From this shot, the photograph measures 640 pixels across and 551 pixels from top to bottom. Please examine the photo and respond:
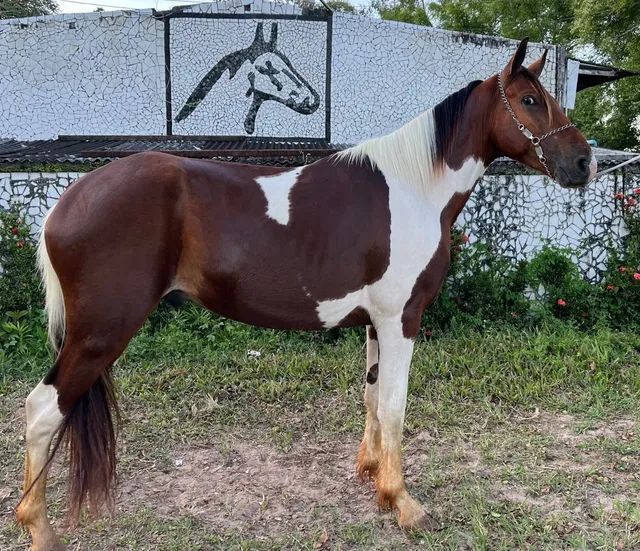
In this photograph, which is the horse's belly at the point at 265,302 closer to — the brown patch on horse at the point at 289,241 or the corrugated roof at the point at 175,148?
the brown patch on horse at the point at 289,241

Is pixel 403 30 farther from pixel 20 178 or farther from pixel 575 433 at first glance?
pixel 575 433

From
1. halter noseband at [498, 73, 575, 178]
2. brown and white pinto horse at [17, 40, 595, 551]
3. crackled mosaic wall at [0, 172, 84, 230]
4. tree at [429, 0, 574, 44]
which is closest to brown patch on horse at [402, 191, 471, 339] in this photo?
brown and white pinto horse at [17, 40, 595, 551]

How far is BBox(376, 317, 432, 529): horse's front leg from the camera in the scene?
248cm

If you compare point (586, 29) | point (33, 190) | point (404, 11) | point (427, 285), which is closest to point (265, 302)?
point (427, 285)

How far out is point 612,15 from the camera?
1236 cm

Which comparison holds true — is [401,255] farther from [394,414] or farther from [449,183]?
[394,414]

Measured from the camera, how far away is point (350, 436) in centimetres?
338

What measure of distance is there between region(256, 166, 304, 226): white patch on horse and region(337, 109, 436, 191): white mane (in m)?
0.32

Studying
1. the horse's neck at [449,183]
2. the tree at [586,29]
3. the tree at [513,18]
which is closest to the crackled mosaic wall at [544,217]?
the horse's neck at [449,183]

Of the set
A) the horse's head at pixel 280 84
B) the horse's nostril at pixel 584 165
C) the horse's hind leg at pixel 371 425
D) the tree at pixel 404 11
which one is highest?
the tree at pixel 404 11

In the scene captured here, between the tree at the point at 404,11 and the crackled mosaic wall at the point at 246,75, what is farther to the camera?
the tree at the point at 404,11

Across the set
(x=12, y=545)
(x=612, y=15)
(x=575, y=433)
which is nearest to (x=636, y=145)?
(x=612, y=15)

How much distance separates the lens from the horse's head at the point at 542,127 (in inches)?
97.0

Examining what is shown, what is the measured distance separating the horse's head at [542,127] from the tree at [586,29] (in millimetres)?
9134
